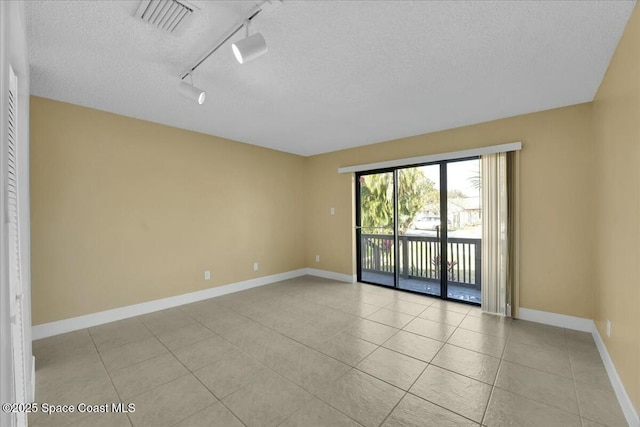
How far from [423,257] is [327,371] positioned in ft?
9.60

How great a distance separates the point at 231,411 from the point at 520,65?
3335 millimetres

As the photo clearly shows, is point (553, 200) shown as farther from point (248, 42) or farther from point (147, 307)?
point (147, 307)

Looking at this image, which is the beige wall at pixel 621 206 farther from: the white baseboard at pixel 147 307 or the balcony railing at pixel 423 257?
the white baseboard at pixel 147 307

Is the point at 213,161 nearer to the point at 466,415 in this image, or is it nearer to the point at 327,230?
the point at 327,230

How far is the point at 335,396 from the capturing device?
6.17 feet

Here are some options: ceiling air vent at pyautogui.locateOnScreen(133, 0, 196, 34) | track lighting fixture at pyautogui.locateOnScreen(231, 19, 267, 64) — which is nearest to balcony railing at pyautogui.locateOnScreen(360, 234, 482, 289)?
track lighting fixture at pyautogui.locateOnScreen(231, 19, 267, 64)

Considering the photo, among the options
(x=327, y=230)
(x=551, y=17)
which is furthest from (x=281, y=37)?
(x=327, y=230)

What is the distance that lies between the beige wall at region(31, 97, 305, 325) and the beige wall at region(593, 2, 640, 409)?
13.9 ft

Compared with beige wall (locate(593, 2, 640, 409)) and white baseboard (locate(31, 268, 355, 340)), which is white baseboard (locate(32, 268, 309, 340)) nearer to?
white baseboard (locate(31, 268, 355, 340))

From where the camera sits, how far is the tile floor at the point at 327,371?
172 centimetres

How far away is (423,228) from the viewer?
4.17 m

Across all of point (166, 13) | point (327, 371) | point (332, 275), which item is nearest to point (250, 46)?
Result: point (166, 13)

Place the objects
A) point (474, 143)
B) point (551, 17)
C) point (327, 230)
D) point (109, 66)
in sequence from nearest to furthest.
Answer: point (551, 17)
point (109, 66)
point (474, 143)
point (327, 230)

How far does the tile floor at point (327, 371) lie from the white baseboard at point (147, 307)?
0.37 ft
